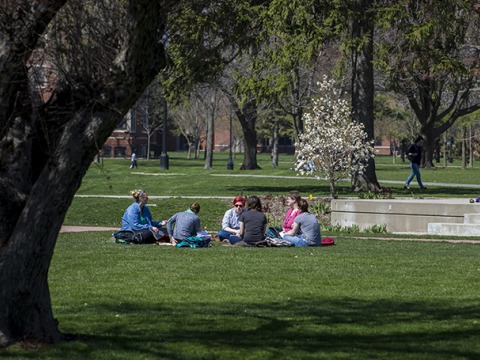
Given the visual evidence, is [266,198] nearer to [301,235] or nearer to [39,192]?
[301,235]

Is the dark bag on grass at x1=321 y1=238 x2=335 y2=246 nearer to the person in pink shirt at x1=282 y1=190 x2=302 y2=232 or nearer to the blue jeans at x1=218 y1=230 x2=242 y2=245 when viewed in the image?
the person in pink shirt at x1=282 y1=190 x2=302 y2=232

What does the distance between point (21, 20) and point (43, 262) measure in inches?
78.5

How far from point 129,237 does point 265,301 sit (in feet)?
25.6

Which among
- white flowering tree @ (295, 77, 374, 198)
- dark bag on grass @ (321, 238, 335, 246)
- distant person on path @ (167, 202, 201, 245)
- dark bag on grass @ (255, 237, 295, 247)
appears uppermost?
white flowering tree @ (295, 77, 374, 198)

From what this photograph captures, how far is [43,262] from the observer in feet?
29.2

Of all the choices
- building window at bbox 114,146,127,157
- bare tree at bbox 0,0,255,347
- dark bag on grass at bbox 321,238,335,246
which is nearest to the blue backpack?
dark bag on grass at bbox 321,238,335,246

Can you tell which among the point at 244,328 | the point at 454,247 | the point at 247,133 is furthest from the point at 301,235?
the point at 247,133

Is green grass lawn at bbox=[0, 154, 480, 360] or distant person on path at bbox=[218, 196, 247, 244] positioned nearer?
green grass lawn at bbox=[0, 154, 480, 360]

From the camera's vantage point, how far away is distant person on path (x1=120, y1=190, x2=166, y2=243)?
1973cm

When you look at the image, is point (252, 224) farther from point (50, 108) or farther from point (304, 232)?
point (50, 108)

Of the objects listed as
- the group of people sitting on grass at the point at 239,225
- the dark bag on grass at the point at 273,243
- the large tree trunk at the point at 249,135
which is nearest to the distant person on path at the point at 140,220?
the group of people sitting on grass at the point at 239,225

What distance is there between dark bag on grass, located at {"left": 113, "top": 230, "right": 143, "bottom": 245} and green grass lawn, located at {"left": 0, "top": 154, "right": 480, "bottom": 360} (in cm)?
28

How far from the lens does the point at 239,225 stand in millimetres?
20500

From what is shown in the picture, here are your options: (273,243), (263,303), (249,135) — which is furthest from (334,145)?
(249,135)
